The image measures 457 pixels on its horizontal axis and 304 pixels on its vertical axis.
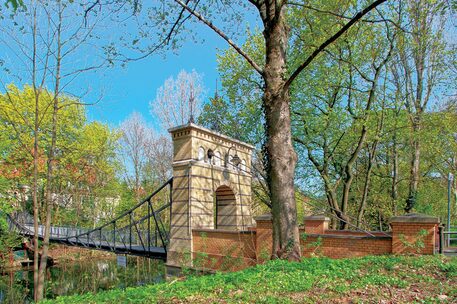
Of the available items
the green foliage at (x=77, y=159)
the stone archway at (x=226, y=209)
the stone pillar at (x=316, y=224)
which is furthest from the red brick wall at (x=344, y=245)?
the green foliage at (x=77, y=159)

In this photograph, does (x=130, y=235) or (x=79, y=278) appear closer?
(x=130, y=235)

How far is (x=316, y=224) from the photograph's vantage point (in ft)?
26.8

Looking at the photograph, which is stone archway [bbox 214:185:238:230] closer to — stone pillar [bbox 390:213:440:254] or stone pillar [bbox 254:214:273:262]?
stone pillar [bbox 254:214:273:262]

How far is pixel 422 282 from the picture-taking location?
3.28 m

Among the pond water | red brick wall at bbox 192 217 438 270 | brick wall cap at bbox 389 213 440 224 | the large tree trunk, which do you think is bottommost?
the pond water

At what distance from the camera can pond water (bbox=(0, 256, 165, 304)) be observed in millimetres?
12148

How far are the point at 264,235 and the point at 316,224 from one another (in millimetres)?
1540

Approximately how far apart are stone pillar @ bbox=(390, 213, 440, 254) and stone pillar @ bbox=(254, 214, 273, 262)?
2.52 m

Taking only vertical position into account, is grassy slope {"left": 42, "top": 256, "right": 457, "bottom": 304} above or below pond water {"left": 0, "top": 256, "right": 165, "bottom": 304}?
above

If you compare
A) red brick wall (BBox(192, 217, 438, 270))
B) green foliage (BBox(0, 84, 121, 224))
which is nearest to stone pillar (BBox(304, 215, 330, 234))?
red brick wall (BBox(192, 217, 438, 270))

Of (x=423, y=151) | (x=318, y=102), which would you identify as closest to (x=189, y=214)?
(x=318, y=102)

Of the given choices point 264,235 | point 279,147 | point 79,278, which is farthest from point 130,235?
point 279,147

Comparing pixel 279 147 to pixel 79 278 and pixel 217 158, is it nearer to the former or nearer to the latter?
pixel 217 158

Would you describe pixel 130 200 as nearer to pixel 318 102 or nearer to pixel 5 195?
pixel 5 195
